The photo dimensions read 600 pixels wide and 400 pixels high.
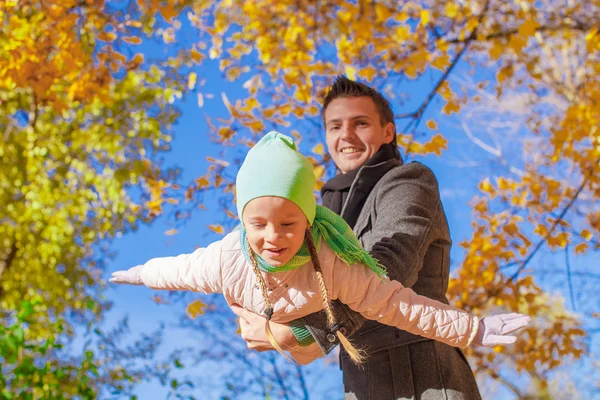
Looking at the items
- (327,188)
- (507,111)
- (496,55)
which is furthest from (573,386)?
(327,188)

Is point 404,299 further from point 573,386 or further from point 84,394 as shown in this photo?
point 573,386

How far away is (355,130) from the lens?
193 centimetres

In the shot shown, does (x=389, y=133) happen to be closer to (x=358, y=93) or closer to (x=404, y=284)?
(x=358, y=93)

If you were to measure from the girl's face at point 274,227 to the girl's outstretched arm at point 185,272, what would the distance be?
166 mm

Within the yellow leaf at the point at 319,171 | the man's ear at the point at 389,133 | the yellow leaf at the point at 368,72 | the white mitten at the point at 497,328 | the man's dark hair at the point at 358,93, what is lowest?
the white mitten at the point at 497,328

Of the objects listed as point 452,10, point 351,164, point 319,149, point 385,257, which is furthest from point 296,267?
point 452,10

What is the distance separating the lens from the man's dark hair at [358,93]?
6.34 ft

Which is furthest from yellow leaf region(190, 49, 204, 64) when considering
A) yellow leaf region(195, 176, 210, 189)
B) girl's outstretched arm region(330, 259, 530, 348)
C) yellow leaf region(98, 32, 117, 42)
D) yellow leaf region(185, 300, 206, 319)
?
girl's outstretched arm region(330, 259, 530, 348)

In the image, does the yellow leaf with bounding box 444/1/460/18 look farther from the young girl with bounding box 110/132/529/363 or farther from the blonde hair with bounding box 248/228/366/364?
the blonde hair with bounding box 248/228/366/364

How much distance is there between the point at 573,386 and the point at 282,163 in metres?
12.2

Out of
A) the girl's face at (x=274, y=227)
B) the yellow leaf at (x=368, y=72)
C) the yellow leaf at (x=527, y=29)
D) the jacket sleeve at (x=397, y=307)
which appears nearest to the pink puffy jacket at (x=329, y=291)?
the jacket sleeve at (x=397, y=307)

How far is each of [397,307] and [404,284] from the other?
114 mm

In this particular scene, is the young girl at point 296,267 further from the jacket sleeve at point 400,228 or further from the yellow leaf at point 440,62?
the yellow leaf at point 440,62

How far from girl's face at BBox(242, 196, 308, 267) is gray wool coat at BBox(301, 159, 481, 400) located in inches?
8.9
